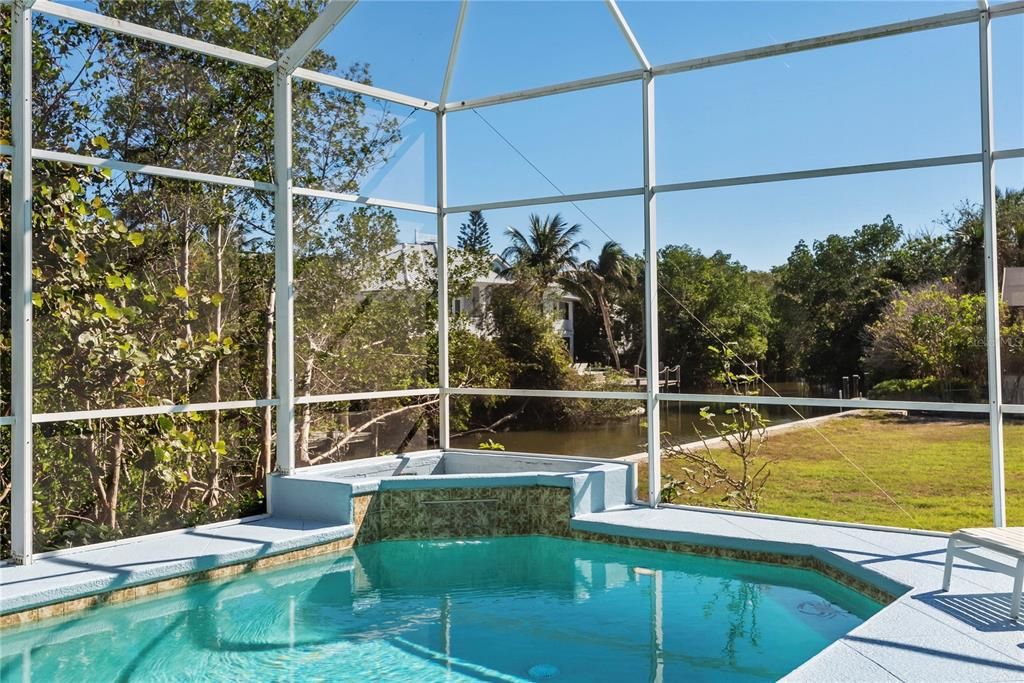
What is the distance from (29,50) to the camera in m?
5.92

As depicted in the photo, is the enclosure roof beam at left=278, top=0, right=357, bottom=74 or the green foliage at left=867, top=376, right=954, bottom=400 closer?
the green foliage at left=867, top=376, right=954, bottom=400

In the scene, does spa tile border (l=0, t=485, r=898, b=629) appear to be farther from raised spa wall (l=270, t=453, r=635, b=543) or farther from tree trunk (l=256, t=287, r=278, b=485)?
A: tree trunk (l=256, t=287, r=278, b=485)

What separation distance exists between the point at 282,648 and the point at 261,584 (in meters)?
A: 1.33

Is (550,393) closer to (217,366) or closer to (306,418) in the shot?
(306,418)

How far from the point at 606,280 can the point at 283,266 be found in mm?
3086

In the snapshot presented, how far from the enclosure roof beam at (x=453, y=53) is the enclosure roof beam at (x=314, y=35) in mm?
1430

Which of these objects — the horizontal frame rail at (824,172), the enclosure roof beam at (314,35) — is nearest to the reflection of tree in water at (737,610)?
the horizontal frame rail at (824,172)

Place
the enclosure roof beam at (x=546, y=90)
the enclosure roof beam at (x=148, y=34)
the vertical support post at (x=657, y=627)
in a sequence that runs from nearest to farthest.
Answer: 1. the vertical support post at (x=657, y=627)
2. the enclosure roof beam at (x=148, y=34)
3. the enclosure roof beam at (x=546, y=90)

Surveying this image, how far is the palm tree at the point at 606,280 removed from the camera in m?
8.19

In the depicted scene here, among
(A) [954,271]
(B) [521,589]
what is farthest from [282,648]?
(A) [954,271]

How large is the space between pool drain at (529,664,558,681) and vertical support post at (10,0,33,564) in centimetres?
371

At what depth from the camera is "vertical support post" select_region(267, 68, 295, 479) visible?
7.55 m

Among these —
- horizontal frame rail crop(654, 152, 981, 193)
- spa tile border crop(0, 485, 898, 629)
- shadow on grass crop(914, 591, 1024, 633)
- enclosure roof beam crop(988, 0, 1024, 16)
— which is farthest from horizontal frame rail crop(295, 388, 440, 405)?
enclosure roof beam crop(988, 0, 1024, 16)

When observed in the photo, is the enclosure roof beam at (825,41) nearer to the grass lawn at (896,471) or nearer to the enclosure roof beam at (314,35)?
the enclosure roof beam at (314,35)
